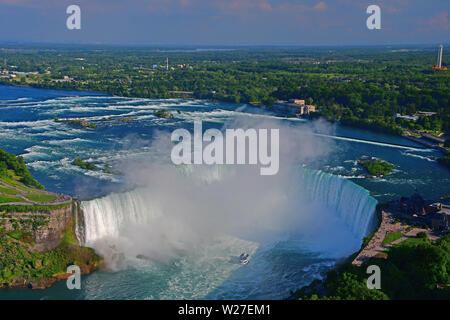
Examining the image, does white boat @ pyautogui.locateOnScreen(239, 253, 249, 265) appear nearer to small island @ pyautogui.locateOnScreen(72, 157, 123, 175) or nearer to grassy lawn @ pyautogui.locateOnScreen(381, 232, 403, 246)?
grassy lawn @ pyautogui.locateOnScreen(381, 232, 403, 246)

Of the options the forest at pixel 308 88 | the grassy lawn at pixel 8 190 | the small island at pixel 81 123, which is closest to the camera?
the grassy lawn at pixel 8 190

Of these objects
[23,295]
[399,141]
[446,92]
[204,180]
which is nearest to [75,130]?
[204,180]

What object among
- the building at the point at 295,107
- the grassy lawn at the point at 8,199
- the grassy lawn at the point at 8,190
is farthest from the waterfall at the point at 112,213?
the building at the point at 295,107

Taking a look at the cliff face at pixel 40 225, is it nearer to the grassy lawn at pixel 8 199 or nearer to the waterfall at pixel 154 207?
the grassy lawn at pixel 8 199

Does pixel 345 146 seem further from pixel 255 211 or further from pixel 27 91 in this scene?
pixel 27 91

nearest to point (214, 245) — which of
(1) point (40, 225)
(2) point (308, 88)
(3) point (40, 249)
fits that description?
(3) point (40, 249)
